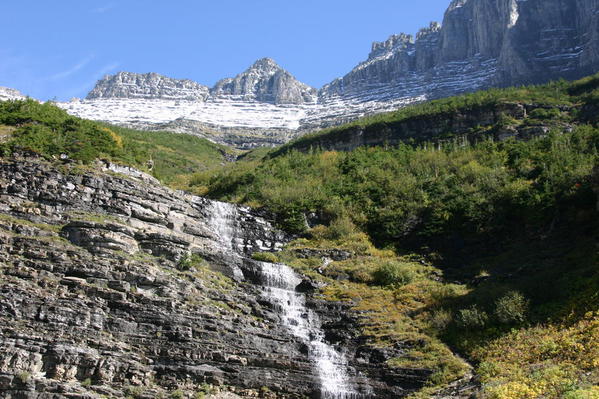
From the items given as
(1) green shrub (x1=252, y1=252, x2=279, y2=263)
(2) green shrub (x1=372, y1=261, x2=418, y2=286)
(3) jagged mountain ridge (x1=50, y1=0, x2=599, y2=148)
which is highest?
(3) jagged mountain ridge (x1=50, y1=0, x2=599, y2=148)

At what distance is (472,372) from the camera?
28.1 metres

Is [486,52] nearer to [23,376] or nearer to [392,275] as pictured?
[392,275]

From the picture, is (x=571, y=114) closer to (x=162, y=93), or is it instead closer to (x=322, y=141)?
(x=322, y=141)

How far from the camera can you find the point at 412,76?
160500 millimetres

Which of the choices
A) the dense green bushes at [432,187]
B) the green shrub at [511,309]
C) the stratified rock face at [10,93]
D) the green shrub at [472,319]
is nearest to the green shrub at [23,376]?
the green shrub at [472,319]

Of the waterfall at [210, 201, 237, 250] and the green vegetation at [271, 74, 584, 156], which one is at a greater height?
the green vegetation at [271, 74, 584, 156]

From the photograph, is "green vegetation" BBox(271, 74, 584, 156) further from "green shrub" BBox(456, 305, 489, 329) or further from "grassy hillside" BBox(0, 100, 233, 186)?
"green shrub" BBox(456, 305, 489, 329)

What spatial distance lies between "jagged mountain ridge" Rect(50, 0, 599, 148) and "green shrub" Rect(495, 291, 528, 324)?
3515 inches

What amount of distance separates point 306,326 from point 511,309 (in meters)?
11.7

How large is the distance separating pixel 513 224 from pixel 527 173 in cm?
875

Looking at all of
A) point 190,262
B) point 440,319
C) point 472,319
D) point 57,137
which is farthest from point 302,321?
point 57,137

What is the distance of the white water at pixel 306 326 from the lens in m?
28.9

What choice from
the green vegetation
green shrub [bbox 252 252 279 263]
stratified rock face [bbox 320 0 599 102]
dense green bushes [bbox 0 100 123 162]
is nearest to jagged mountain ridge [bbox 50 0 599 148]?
stratified rock face [bbox 320 0 599 102]

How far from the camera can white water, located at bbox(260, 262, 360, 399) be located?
2889 centimetres
